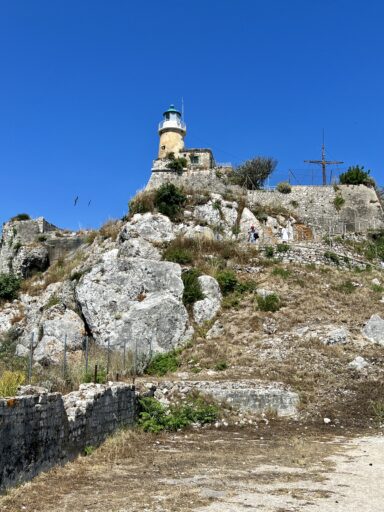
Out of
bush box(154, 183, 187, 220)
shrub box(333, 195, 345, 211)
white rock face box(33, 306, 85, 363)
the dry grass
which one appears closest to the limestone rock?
the dry grass

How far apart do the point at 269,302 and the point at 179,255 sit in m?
5.55

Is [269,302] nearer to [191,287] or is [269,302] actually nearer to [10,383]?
[191,287]

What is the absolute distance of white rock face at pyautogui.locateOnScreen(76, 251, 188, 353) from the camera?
890 inches

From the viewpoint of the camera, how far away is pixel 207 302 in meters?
24.1

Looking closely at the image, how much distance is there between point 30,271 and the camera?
35.0 m

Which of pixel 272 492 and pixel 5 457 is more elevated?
pixel 5 457

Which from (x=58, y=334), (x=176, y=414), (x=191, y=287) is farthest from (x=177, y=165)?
(x=176, y=414)

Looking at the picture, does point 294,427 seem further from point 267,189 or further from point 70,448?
point 267,189

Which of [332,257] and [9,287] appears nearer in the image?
[332,257]

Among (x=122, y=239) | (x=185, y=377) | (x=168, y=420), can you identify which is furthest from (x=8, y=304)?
(x=168, y=420)

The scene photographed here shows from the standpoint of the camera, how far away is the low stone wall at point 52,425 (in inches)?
332

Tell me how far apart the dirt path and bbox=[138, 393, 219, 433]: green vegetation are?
2.73 feet

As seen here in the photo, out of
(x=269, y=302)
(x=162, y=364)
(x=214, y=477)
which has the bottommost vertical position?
(x=214, y=477)

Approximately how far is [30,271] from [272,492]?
29128 millimetres
